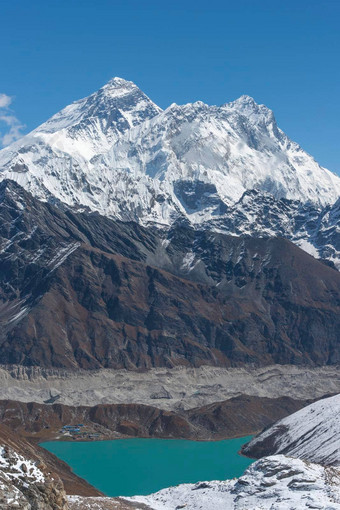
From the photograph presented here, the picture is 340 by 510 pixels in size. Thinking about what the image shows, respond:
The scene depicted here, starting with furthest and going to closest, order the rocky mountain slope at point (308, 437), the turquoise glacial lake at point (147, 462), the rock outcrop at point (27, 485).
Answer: the turquoise glacial lake at point (147, 462), the rocky mountain slope at point (308, 437), the rock outcrop at point (27, 485)

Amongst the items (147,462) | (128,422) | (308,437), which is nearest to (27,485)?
Result: (308,437)

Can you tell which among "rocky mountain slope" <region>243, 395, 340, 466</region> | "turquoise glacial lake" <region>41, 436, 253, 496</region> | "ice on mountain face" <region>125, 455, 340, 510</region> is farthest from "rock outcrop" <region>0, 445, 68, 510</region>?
"turquoise glacial lake" <region>41, 436, 253, 496</region>

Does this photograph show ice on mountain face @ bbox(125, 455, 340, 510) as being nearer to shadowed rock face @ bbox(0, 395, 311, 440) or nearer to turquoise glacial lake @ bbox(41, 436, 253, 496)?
turquoise glacial lake @ bbox(41, 436, 253, 496)

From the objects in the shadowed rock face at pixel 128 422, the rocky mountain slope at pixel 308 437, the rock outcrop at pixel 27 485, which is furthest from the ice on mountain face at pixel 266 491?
the shadowed rock face at pixel 128 422

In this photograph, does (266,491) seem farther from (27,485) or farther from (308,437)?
(308,437)

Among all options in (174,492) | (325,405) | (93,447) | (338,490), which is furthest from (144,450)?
(338,490)

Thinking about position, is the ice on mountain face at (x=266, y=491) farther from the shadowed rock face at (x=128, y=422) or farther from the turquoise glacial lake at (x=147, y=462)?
the shadowed rock face at (x=128, y=422)
